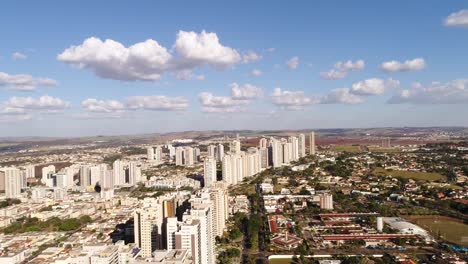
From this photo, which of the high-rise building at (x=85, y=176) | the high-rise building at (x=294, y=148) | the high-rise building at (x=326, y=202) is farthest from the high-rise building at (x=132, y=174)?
the high-rise building at (x=294, y=148)

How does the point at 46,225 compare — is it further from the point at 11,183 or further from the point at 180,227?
the point at 180,227

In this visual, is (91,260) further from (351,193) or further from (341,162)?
(341,162)

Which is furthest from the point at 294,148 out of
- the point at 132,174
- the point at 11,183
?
the point at 11,183

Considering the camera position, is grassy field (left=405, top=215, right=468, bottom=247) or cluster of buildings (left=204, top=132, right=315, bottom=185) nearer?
grassy field (left=405, top=215, right=468, bottom=247)

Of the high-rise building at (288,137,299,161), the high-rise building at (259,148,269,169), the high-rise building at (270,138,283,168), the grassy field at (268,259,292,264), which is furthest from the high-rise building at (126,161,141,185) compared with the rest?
the grassy field at (268,259,292,264)

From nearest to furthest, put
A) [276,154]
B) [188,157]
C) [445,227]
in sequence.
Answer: [445,227]
[276,154]
[188,157]

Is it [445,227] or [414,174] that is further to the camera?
[414,174]

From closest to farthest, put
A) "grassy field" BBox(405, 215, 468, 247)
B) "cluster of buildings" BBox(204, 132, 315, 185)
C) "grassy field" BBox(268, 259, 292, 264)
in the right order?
"grassy field" BBox(268, 259, 292, 264), "grassy field" BBox(405, 215, 468, 247), "cluster of buildings" BBox(204, 132, 315, 185)

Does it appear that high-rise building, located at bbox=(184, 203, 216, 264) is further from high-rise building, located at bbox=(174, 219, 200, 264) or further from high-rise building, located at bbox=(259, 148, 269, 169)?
high-rise building, located at bbox=(259, 148, 269, 169)
